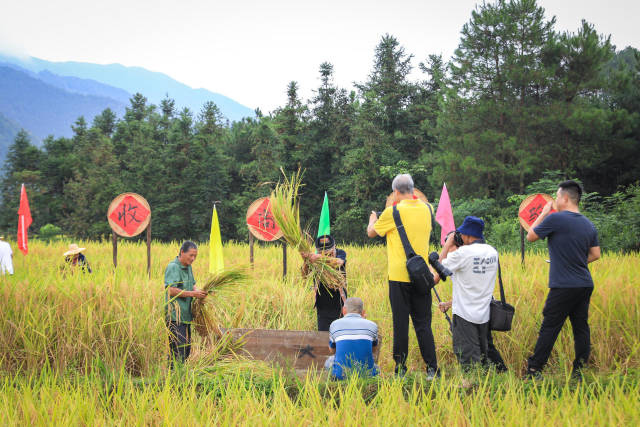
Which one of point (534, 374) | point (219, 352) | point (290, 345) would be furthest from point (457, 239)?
point (219, 352)

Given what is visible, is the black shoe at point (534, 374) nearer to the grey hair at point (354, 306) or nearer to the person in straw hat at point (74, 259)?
the grey hair at point (354, 306)

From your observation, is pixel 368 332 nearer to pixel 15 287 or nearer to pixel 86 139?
pixel 15 287

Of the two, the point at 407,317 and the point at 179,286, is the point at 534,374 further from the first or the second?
the point at 179,286

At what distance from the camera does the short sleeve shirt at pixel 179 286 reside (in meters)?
4.34

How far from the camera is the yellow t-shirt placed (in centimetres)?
393

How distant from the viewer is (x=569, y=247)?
3910 mm

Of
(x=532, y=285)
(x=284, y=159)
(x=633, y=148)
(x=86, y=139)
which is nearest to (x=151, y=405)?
(x=532, y=285)

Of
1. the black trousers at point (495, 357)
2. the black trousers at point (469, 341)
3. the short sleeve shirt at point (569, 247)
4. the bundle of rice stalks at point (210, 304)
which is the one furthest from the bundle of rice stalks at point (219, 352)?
the short sleeve shirt at point (569, 247)

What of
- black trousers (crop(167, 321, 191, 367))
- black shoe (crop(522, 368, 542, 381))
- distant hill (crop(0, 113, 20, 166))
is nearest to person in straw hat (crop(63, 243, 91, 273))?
black trousers (crop(167, 321, 191, 367))

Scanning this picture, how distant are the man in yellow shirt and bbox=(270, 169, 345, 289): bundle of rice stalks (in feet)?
2.50

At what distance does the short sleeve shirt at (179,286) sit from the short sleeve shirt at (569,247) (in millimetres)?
3207

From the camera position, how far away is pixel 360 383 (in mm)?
3092

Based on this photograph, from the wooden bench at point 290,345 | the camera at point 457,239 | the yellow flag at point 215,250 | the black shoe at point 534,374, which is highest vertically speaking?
the camera at point 457,239

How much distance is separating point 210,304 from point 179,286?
0.43m
